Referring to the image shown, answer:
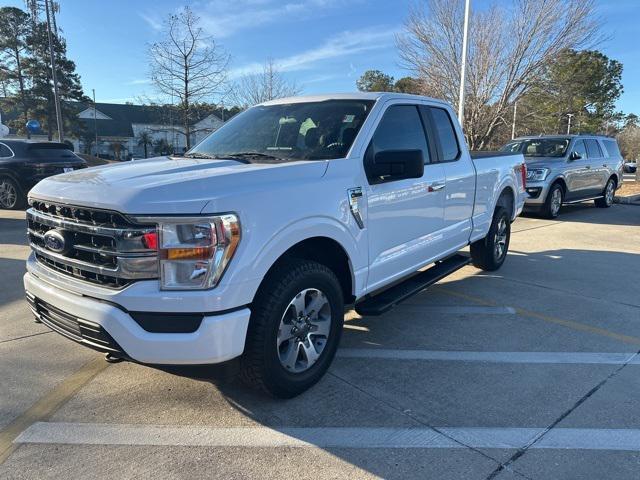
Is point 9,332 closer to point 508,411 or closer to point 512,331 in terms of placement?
point 508,411

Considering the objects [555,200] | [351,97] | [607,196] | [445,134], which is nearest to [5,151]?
[351,97]

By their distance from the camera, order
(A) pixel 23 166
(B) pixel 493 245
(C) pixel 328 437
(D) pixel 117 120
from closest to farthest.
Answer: (C) pixel 328 437 → (B) pixel 493 245 → (A) pixel 23 166 → (D) pixel 117 120

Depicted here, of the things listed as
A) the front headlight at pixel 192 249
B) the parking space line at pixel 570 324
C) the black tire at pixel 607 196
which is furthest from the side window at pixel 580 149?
the front headlight at pixel 192 249

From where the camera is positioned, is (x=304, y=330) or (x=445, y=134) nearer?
(x=304, y=330)

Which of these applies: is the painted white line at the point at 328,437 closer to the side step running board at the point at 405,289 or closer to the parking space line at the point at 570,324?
the side step running board at the point at 405,289

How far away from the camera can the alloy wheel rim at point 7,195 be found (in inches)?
464

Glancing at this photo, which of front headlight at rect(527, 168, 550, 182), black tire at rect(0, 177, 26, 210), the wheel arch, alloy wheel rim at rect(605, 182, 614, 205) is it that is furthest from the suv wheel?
black tire at rect(0, 177, 26, 210)

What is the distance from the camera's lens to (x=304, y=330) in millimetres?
3227

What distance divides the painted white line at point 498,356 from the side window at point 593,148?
10758mm

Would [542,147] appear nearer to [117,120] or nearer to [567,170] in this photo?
[567,170]

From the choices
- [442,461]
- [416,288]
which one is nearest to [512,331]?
[416,288]

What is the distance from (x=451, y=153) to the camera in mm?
5074

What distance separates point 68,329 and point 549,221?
36.4 feet

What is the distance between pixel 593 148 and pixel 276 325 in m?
13.3
